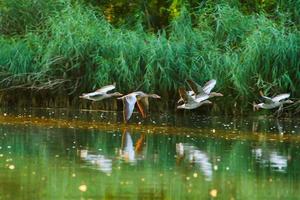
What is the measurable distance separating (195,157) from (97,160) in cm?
160

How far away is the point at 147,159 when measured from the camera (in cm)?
1540

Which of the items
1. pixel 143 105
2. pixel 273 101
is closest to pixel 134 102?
pixel 143 105

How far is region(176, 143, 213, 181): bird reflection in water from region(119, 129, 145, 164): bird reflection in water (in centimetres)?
62

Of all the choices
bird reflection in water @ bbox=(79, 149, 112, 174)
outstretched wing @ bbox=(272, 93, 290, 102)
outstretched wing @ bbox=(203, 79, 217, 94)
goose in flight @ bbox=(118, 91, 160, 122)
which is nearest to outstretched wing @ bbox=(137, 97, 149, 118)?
goose in flight @ bbox=(118, 91, 160, 122)

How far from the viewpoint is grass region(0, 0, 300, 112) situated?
24078 mm

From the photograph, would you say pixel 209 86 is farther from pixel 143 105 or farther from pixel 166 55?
pixel 166 55

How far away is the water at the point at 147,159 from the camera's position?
12234 mm

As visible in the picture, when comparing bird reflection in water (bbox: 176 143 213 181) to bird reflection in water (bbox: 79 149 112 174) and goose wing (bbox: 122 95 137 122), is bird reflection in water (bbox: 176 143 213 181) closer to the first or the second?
bird reflection in water (bbox: 79 149 112 174)

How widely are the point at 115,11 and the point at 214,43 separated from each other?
8282mm

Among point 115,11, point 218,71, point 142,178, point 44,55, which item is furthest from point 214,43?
point 142,178

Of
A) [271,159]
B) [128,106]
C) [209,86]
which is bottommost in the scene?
[271,159]

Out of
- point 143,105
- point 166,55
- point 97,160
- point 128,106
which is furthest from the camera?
point 166,55

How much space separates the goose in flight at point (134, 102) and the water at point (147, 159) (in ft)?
0.99

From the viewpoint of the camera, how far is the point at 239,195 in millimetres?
12023
